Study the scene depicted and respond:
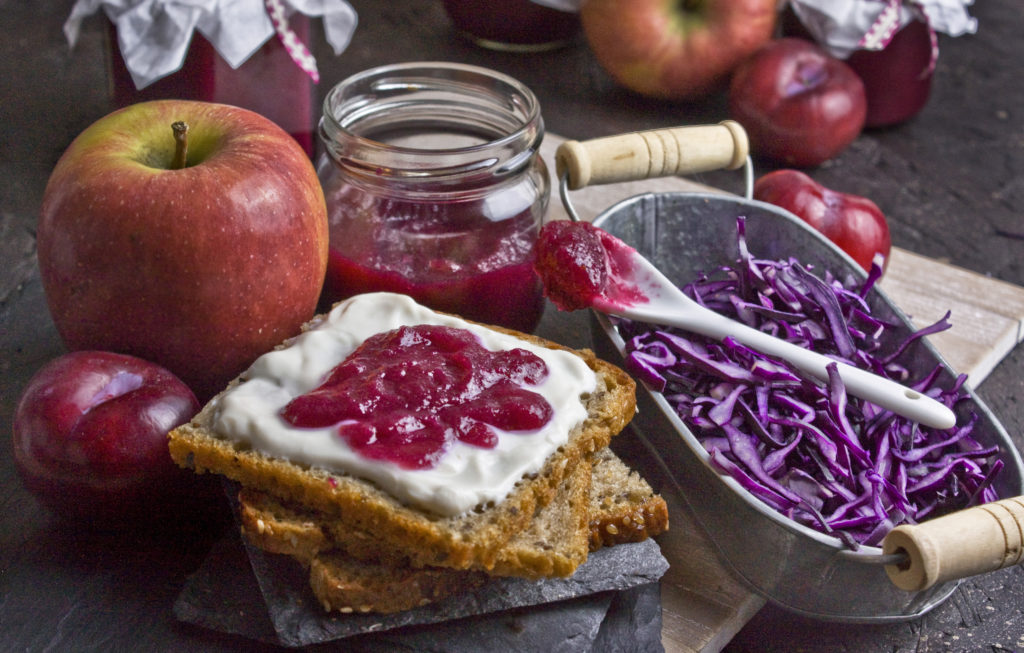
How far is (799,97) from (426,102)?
174cm

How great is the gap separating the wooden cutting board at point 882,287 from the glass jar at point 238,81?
3.01ft

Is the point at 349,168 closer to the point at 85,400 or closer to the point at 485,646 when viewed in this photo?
the point at 85,400

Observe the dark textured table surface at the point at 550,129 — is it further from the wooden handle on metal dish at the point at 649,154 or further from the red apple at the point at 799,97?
the wooden handle on metal dish at the point at 649,154

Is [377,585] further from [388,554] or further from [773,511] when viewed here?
[773,511]

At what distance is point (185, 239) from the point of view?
2.11 m

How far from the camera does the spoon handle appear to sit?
2104 mm

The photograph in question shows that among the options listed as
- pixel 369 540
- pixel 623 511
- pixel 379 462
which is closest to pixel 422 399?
pixel 379 462

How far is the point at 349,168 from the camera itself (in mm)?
2455

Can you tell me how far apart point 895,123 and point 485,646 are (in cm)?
352

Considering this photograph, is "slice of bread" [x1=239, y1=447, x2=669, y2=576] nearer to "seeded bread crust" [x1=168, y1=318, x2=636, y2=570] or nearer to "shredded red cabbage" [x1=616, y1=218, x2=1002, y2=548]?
"seeded bread crust" [x1=168, y1=318, x2=636, y2=570]

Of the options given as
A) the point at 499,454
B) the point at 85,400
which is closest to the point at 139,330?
the point at 85,400

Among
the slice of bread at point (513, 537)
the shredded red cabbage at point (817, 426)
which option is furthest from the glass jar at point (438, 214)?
Result: the slice of bread at point (513, 537)

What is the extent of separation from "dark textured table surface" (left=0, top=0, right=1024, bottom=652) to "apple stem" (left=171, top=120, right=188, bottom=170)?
0.73 m

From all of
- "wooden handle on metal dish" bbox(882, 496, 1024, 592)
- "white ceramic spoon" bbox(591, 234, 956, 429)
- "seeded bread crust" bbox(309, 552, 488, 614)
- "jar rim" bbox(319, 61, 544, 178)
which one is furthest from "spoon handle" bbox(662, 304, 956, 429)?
"seeded bread crust" bbox(309, 552, 488, 614)
